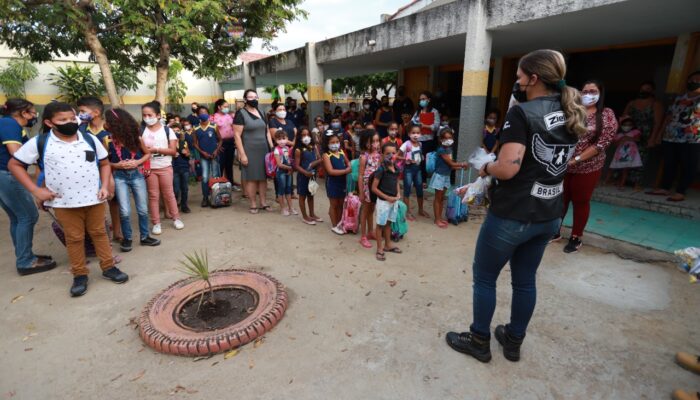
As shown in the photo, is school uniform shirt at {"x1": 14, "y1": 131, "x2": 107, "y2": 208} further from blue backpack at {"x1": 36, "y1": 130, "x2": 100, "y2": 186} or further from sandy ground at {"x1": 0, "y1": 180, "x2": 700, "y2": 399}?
sandy ground at {"x1": 0, "y1": 180, "x2": 700, "y2": 399}

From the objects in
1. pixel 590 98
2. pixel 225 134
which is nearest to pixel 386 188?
pixel 590 98

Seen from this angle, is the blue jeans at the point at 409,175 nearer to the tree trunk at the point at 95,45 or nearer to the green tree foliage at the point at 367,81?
the tree trunk at the point at 95,45

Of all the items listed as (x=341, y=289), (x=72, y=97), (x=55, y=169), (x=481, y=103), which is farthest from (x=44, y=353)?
(x=72, y=97)

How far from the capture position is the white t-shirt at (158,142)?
15.7 feet

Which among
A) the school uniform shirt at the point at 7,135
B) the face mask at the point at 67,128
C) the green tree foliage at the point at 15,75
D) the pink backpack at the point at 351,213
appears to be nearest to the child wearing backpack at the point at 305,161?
the pink backpack at the point at 351,213

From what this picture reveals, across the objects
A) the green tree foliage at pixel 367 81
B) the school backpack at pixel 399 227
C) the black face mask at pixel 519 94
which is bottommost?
the school backpack at pixel 399 227

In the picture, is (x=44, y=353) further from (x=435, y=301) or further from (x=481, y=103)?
(x=481, y=103)

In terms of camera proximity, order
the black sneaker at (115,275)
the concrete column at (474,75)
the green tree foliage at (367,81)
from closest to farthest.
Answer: the black sneaker at (115,275) < the concrete column at (474,75) < the green tree foliage at (367,81)

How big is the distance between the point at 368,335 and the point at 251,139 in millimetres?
3948

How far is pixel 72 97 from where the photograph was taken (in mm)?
15977

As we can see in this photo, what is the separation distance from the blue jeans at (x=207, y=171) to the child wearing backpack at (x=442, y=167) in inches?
158

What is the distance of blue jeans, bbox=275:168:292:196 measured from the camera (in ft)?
19.1

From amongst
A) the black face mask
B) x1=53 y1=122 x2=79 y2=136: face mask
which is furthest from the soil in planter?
the black face mask

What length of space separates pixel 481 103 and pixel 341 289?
13.6ft
